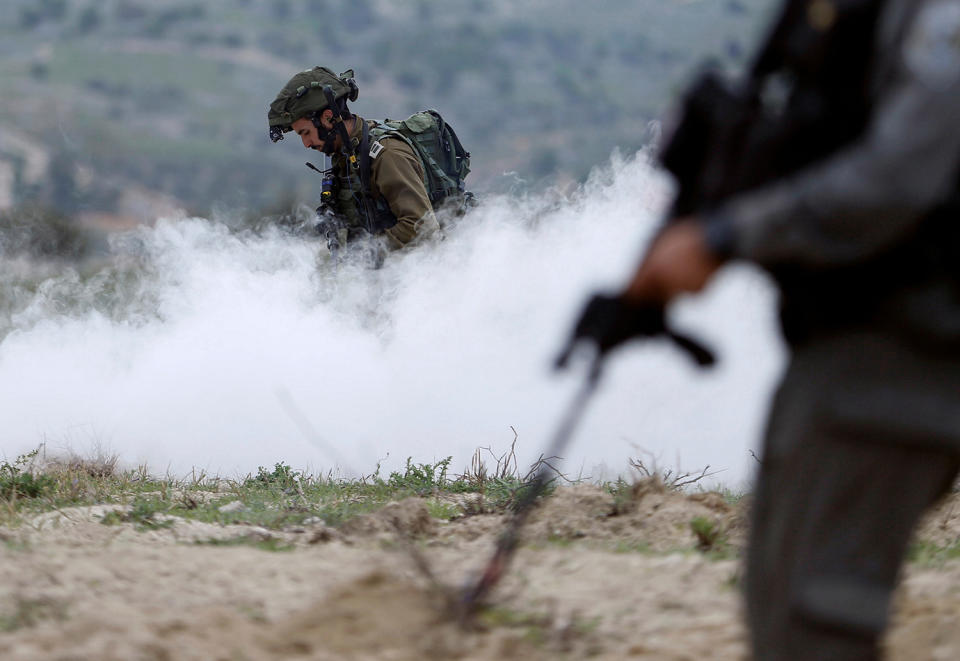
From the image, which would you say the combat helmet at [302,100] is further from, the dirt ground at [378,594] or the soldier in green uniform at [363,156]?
the dirt ground at [378,594]

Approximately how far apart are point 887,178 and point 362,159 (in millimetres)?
5987

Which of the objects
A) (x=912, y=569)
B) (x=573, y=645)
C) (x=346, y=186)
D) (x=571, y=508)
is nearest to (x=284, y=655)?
(x=573, y=645)

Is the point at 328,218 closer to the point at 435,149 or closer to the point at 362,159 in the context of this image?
the point at 362,159

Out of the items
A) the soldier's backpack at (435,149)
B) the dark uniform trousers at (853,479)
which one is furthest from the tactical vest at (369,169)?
the dark uniform trousers at (853,479)

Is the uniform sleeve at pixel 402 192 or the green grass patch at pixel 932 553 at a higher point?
the uniform sleeve at pixel 402 192

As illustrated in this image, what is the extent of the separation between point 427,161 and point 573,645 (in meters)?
5.14

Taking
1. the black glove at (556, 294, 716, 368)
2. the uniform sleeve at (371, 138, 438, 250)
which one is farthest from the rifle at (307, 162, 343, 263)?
the black glove at (556, 294, 716, 368)

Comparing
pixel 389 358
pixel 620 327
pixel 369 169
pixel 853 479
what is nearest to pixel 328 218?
pixel 369 169

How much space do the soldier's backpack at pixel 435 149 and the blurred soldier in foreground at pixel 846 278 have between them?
571cm

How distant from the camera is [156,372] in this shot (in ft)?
28.1

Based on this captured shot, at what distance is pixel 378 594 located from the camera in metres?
3.15

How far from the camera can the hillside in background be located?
80.8 metres

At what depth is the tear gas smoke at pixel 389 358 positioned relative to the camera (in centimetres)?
781

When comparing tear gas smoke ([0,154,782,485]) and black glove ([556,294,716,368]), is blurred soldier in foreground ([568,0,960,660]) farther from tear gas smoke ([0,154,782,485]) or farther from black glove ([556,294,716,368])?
tear gas smoke ([0,154,782,485])
